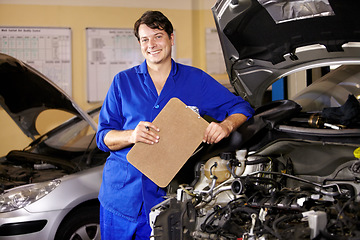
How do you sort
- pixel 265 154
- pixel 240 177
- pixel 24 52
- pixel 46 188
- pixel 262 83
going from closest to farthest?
pixel 240 177 → pixel 265 154 → pixel 262 83 → pixel 46 188 → pixel 24 52

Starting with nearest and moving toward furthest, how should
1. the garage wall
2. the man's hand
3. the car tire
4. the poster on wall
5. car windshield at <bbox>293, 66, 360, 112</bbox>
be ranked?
the man's hand
car windshield at <bbox>293, 66, 360, 112</bbox>
the car tire
the garage wall
the poster on wall

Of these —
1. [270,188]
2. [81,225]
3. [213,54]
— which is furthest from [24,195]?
[213,54]

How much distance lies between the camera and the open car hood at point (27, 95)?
11.1ft

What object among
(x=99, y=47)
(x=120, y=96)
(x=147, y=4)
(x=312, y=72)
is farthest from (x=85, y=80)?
(x=120, y=96)

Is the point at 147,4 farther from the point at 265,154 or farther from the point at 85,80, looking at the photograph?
the point at 265,154

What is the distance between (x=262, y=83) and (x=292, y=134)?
549 mm

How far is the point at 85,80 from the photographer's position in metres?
5.87

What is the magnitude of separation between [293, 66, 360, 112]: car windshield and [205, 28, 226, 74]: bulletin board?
3.71 metres

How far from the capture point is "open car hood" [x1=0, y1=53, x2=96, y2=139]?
3381mm

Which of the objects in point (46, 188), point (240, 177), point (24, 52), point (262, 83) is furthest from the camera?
point (24, 52)

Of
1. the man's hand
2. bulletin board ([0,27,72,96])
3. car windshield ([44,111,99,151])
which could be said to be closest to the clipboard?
the man's hand

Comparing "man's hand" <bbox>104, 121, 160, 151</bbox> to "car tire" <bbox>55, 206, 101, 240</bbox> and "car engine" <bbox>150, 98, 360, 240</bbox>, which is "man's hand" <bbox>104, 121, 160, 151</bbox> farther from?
"car tire" <bbox>55, 206, 101, 240</bbox>

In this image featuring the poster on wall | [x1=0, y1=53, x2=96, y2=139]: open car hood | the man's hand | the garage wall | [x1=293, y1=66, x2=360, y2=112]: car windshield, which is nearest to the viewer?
the man's hand

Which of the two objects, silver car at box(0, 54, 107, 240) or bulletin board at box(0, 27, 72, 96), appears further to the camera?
bulletin board at box(0, 27, 72, 96)
